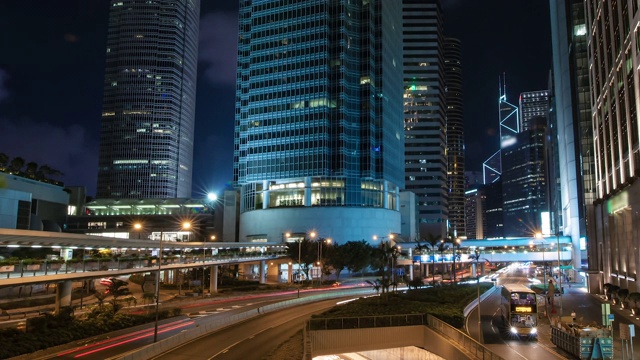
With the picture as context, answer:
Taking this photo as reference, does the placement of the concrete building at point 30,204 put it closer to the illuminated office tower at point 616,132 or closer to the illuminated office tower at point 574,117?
the illuminated office tower at point 616,132

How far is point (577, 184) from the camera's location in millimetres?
118750

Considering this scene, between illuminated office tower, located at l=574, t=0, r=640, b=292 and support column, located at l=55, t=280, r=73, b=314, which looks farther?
illuminated office tower, located at l=574, t=0, r=640, b=292

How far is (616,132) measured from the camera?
65.8m

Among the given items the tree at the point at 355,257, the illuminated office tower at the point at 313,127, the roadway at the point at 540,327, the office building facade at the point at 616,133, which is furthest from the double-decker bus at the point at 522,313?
the illuminated office tower at the point at 313,127

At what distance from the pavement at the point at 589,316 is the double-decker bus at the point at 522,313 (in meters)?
1.20

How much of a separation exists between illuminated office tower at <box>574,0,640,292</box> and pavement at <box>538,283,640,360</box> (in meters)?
4.04

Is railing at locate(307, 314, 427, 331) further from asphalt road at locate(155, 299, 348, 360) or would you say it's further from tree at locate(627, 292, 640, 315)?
tree at locate(627, 292, 640, 315)

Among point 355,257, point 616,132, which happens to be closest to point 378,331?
point 616,132

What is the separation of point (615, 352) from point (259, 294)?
181 ft

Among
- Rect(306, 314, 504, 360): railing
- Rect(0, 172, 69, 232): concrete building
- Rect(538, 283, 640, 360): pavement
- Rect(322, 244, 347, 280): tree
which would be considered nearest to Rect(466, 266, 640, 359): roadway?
Rect(538, 283, 640, 360): pavement

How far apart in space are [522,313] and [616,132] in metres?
37.1

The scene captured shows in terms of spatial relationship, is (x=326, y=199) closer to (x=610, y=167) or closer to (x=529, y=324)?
(x=610, y=167)

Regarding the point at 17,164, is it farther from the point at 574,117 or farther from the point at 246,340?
the point at 574,117

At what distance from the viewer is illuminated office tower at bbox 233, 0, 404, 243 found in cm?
14125
